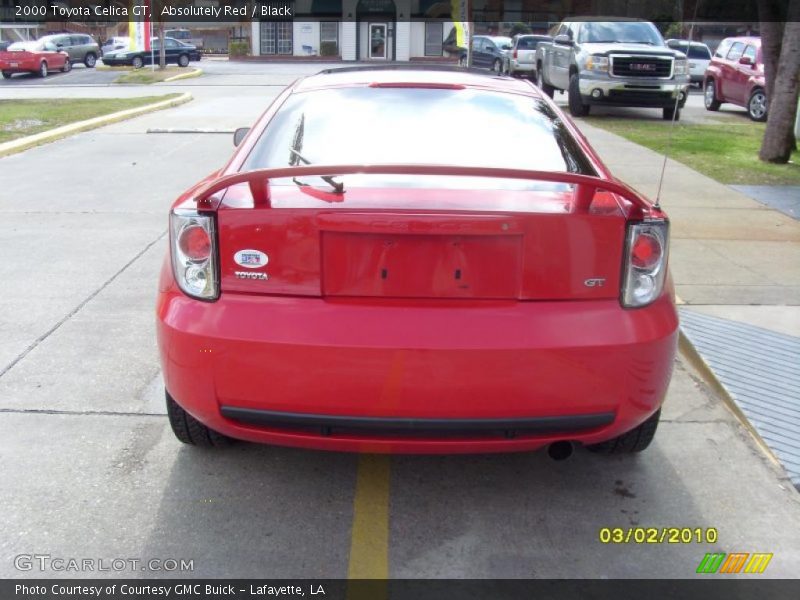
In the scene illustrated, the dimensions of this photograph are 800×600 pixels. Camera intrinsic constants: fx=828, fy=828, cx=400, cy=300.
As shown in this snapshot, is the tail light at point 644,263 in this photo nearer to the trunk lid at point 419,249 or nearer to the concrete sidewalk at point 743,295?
the trunk lid at point 419,249

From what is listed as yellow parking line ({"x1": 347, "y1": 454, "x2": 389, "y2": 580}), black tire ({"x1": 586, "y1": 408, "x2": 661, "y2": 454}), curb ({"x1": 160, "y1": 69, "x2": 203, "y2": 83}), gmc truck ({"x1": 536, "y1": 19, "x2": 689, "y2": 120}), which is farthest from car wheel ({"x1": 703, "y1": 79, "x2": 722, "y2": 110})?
curb ({"x1": 160, "y1": 69, "x2": 203, "y2": 83})

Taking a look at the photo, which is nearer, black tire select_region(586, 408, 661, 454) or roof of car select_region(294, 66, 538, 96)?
black tire select_region(586, 408, 661, 454)

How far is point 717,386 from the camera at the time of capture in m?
4.36

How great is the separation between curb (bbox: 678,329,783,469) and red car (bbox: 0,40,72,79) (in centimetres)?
3520

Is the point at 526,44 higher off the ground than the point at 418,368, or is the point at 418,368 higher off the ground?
the point at 526,44

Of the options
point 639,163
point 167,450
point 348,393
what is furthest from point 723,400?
point 639,163

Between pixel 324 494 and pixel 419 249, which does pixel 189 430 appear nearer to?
pixel 324 494

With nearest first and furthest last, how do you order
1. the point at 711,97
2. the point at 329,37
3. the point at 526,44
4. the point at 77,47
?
the point at 711,97, the point at 526,44, the point at 77,47, the point at 329,37

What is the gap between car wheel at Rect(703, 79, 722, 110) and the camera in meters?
19.7

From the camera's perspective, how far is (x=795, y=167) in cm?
1115

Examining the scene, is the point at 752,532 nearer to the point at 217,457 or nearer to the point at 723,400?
the point at 723,400

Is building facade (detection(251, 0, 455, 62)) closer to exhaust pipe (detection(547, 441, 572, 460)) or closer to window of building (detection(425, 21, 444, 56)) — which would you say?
window of building (detection(425, 21, 444, 56))

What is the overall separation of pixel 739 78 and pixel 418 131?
1693 cm

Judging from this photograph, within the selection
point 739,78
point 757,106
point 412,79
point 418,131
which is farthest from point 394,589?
point 739,78
